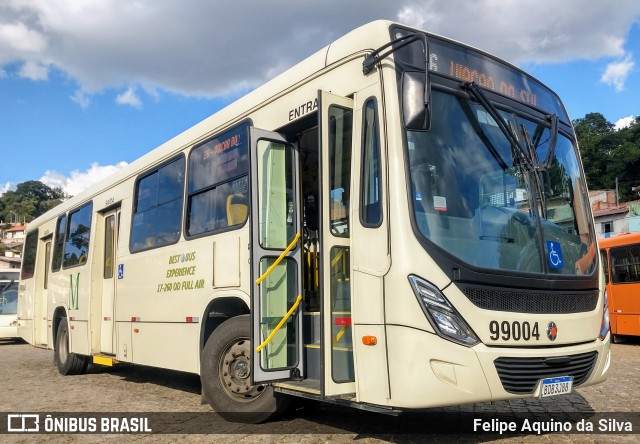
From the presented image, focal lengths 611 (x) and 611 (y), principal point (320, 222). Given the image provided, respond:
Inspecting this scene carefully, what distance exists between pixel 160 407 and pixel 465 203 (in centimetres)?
479

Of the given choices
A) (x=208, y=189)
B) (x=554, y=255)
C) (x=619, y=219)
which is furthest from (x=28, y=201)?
(x=554, y=255)

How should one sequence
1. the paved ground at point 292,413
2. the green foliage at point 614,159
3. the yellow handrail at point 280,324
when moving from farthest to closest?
1. the green foliage at point 614,159
2. the paved ground at point 292,413
3. the yellow handrail at point 280,324

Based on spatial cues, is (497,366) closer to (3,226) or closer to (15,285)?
(15,285)

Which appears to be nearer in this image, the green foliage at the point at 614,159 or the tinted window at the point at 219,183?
the tinted window at the point at 219,183

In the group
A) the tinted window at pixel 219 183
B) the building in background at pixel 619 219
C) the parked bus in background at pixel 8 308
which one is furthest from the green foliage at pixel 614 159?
the tinted window at pixel 219 183

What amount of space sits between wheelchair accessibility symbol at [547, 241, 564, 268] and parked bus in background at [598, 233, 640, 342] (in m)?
11.6

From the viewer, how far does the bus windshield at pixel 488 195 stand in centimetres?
469

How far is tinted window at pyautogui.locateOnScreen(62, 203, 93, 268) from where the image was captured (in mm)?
10781

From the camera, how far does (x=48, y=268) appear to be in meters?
13.2

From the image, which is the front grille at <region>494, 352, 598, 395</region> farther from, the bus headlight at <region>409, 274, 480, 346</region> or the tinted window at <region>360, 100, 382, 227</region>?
the tinted window at <region>360, 100, 382, 227</region>

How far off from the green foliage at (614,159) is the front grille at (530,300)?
66.6 meters

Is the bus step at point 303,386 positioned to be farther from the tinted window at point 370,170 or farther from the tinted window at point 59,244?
the tinted window at point 59,244

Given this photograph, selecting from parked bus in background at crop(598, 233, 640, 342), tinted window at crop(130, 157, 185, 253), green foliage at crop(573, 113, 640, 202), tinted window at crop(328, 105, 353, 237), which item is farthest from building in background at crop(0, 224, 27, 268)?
tinted window at crop(328, 105, 353, 237)

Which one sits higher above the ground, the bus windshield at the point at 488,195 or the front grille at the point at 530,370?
the bus windshield at the point at 488,195
